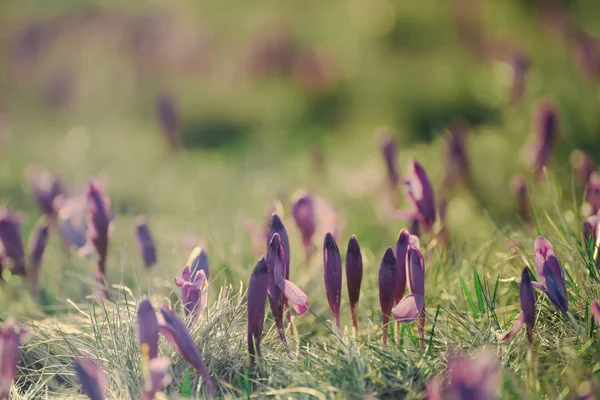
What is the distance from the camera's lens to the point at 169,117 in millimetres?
4168

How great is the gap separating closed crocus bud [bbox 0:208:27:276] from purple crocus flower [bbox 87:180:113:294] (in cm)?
26

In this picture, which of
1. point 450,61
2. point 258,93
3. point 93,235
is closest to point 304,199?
point 93,235

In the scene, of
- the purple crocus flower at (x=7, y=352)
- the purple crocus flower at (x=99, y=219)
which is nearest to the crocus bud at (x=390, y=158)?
the purple crocus flower at (x=99, y=219)

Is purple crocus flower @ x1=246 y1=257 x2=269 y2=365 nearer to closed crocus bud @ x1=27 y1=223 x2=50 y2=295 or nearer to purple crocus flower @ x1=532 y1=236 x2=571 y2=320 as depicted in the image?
purple crocus flower @ x1=532 y1=236 x2=571 y2=320

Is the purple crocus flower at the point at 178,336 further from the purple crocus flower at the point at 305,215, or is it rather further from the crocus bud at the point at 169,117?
the crocus bud at the point at 169,117

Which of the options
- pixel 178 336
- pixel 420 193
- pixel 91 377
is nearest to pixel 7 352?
pixel 91 377

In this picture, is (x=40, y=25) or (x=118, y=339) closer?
(x=118, y=339)

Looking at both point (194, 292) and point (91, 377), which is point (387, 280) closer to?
point (194, 292)

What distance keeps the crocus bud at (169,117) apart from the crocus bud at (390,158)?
1832 millimetres

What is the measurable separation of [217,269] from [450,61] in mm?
4006

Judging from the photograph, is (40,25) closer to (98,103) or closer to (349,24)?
(98,103)

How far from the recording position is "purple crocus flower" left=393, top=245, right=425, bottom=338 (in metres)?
1.47

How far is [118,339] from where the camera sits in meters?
1.66

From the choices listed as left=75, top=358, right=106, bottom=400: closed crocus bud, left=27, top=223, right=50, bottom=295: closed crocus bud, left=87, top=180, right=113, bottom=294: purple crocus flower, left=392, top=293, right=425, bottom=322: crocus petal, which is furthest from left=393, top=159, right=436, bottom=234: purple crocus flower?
left=27, top=223, right=50, bottom=295: closed crocus bud
